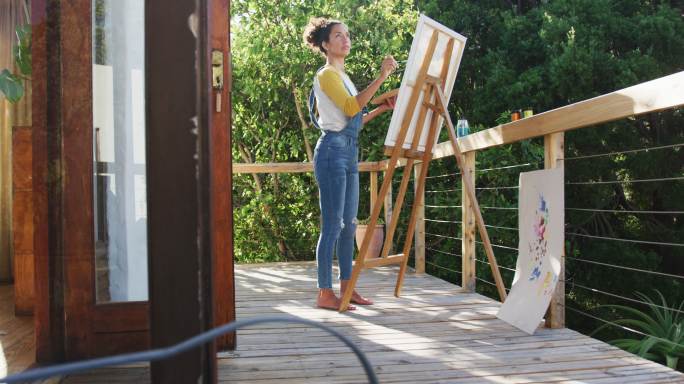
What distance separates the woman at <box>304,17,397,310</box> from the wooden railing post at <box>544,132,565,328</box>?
29.6 inches

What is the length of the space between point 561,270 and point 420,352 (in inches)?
26.5

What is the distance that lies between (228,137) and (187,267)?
108 cm

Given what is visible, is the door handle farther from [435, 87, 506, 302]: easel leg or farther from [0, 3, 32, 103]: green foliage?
[435, 87, 506, 302]: easel leg

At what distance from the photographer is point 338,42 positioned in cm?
265

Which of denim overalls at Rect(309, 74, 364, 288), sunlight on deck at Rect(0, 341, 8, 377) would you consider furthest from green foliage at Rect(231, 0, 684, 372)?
sunlight on deck at Rect(0, 341, 8, 377)

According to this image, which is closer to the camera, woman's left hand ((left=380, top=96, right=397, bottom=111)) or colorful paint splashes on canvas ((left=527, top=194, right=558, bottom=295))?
colorful paint splashes on canvas ((left=527, top=194, right=558, bottom=295))

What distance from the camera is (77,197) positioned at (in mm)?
1860

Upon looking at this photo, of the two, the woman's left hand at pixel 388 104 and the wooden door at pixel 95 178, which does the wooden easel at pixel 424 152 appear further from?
the wooden door at pixel 95 178

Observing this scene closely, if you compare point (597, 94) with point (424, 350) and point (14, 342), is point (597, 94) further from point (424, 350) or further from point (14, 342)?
point (14, 342)

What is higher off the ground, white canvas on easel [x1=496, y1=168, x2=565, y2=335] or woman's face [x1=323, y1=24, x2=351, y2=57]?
woman's face [x1=323, y1=24, x2=351, y2=57]

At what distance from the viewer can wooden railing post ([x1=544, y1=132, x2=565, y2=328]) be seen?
227 cm

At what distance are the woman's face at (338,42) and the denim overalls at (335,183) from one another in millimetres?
284

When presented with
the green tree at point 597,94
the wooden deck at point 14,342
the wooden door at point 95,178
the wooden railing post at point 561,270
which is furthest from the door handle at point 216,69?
the green tree at point 597,94

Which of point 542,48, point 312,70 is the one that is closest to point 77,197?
point 312,70
